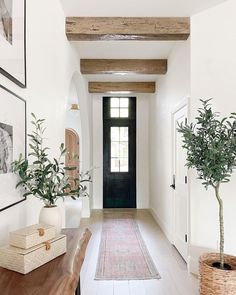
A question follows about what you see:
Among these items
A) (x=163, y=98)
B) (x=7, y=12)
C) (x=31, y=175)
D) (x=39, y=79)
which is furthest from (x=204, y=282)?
(x=163, y=98)

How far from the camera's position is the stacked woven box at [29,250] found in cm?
121

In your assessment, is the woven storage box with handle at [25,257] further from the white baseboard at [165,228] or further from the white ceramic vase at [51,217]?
the white baseboard at [165,228]

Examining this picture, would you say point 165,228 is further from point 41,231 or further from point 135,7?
point 41,231

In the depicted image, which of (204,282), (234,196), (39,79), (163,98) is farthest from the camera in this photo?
(163,98)

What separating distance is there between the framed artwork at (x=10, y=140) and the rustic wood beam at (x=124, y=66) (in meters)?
3.40

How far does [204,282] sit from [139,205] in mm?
4864

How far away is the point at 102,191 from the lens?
24.2 feet

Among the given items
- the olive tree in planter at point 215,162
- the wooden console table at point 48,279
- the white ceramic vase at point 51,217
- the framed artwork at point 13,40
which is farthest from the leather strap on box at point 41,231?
the olive tree in planter at point 215,162

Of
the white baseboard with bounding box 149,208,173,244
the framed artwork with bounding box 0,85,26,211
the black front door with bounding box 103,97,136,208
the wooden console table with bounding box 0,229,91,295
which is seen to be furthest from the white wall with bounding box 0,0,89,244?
the black front door with bounding box 103,97,136,208

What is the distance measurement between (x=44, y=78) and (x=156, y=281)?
247cm

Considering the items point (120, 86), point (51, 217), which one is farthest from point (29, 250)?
point (120, 86)

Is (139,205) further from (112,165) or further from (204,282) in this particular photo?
(204,282)

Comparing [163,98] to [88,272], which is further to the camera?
[163,98]

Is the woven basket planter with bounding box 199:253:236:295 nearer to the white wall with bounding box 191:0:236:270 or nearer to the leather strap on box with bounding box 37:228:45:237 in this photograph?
the white wall with bounding box 191:0:236:270
